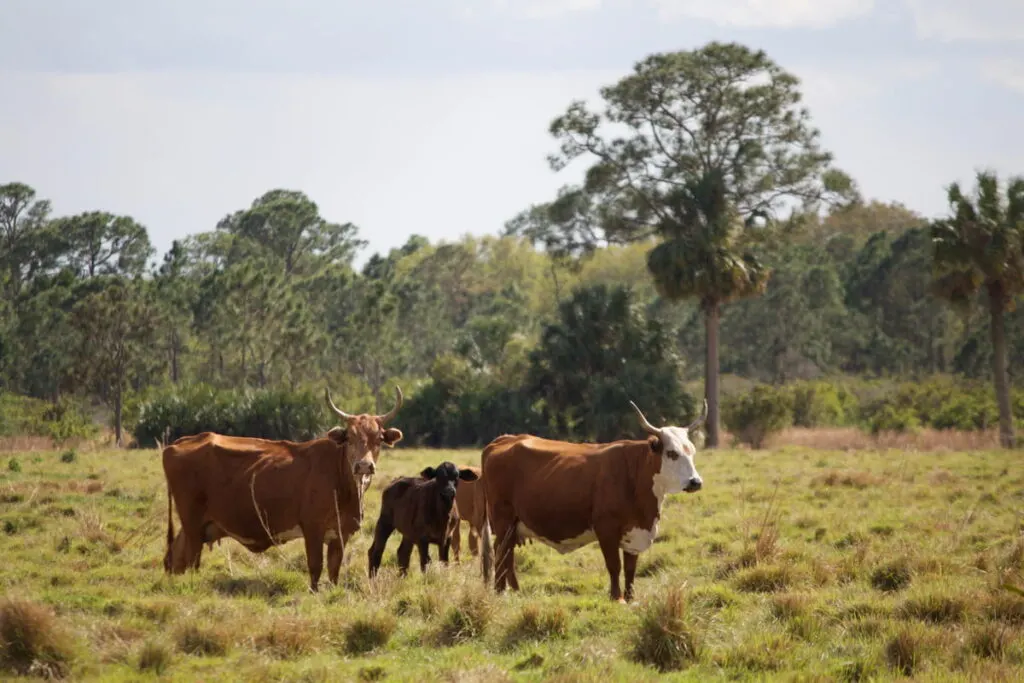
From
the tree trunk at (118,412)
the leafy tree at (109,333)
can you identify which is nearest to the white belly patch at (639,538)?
the tree trunk at (118,412)

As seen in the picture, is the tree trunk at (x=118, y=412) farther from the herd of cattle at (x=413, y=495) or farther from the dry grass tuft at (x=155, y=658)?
the dry grass tuft at (x=155, y=658)

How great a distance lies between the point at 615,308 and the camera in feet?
126

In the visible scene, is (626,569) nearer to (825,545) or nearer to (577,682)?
(577,682)

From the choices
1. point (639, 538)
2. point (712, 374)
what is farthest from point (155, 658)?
point (712, 374)

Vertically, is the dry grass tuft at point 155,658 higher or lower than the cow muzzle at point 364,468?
lower

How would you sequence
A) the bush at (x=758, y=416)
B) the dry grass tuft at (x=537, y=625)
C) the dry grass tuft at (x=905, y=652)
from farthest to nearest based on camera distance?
the bush at (x=758, y=416), the dry grass tuft at (x=537, y=625), the dry grass tuft at (x=905, y=652)

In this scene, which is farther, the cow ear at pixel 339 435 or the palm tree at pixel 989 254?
the palm tree at pixel 989 254

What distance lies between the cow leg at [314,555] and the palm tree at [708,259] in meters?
27.9

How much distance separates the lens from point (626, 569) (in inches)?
422

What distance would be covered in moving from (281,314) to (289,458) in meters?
43.3

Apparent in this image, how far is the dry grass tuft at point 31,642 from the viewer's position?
24.8 feet

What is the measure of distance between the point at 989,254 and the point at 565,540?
87.5 ft

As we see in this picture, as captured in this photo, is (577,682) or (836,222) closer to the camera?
(577,682)

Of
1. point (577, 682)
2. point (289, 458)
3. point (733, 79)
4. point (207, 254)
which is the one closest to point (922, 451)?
point (733, 79)
